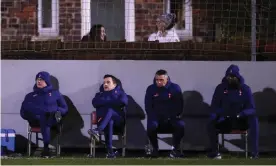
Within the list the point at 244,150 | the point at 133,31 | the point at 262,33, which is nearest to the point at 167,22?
the point at 133,31

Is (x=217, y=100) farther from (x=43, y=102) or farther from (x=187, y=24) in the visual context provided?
(x=43, y=102)

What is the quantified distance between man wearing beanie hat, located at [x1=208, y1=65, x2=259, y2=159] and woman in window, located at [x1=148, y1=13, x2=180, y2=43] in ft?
5.21

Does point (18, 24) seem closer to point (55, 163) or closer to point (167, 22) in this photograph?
point (167, 22)

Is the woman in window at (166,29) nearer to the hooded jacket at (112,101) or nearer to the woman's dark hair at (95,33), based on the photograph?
the woman's dark hair at (95,33)

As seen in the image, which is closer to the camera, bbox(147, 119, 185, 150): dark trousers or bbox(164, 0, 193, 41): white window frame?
bbox(147, 119, 185, 150): dark trousers

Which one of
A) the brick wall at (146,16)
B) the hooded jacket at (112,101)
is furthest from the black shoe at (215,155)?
the brick wall at (146,16)

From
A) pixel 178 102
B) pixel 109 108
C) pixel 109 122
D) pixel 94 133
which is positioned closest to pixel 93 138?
→ pixel 94 133

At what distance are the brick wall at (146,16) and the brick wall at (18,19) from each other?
1.81 m

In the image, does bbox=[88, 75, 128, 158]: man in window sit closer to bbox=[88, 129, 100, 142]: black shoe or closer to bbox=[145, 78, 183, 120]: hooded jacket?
bbox=[88, 129, 100, 142]: black shoe

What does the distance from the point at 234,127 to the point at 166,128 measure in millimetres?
1023

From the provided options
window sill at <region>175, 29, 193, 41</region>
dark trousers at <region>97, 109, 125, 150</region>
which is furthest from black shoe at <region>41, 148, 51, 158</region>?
window sill at <region>175, 29, 193, 41</region>

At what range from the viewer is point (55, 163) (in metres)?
11.6

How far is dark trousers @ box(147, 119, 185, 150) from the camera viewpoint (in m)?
12.4

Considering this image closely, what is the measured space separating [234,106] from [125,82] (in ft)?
6.28
